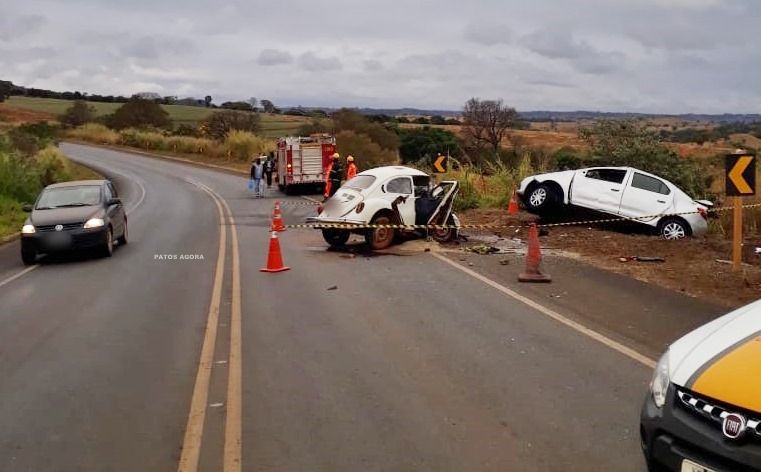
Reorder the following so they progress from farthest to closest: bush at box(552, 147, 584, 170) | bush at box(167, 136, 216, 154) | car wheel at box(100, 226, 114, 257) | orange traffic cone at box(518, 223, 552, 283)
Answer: bush at box(167, 136, 216, 154), bush at box(552, 147, 584, 170), car wheel at box(100, 226, 114, 257), orange traffic cone at box(518, 223, 552, 283)

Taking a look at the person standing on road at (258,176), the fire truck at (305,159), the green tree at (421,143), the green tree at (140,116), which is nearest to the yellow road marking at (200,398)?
the person standing on road at (258,176)

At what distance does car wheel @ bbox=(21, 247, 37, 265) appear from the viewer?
54.5ft

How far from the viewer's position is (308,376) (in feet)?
24.6

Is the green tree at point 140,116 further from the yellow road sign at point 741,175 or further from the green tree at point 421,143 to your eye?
the yellow road sign at point 741,175

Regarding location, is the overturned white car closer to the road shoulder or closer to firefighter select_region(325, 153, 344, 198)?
the road shoulder

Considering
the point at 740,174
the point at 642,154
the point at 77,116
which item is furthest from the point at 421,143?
the point at 77,116

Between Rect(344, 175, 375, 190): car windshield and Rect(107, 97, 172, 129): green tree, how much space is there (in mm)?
80036

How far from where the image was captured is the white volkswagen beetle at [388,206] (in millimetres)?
17234

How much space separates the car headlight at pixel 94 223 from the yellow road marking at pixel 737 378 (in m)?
14.5

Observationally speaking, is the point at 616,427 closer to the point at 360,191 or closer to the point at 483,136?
the point at 360,191

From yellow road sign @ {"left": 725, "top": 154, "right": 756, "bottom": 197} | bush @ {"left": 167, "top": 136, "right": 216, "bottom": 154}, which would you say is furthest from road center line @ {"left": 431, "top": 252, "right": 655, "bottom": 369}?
A: bush @ {"left": 167, "top": 136, "right": 216, "bottom": 154}

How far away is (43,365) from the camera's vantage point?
8.18m

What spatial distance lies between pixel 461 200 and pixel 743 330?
2114 centimetres

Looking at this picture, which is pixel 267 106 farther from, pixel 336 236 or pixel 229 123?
pixel 336 236
